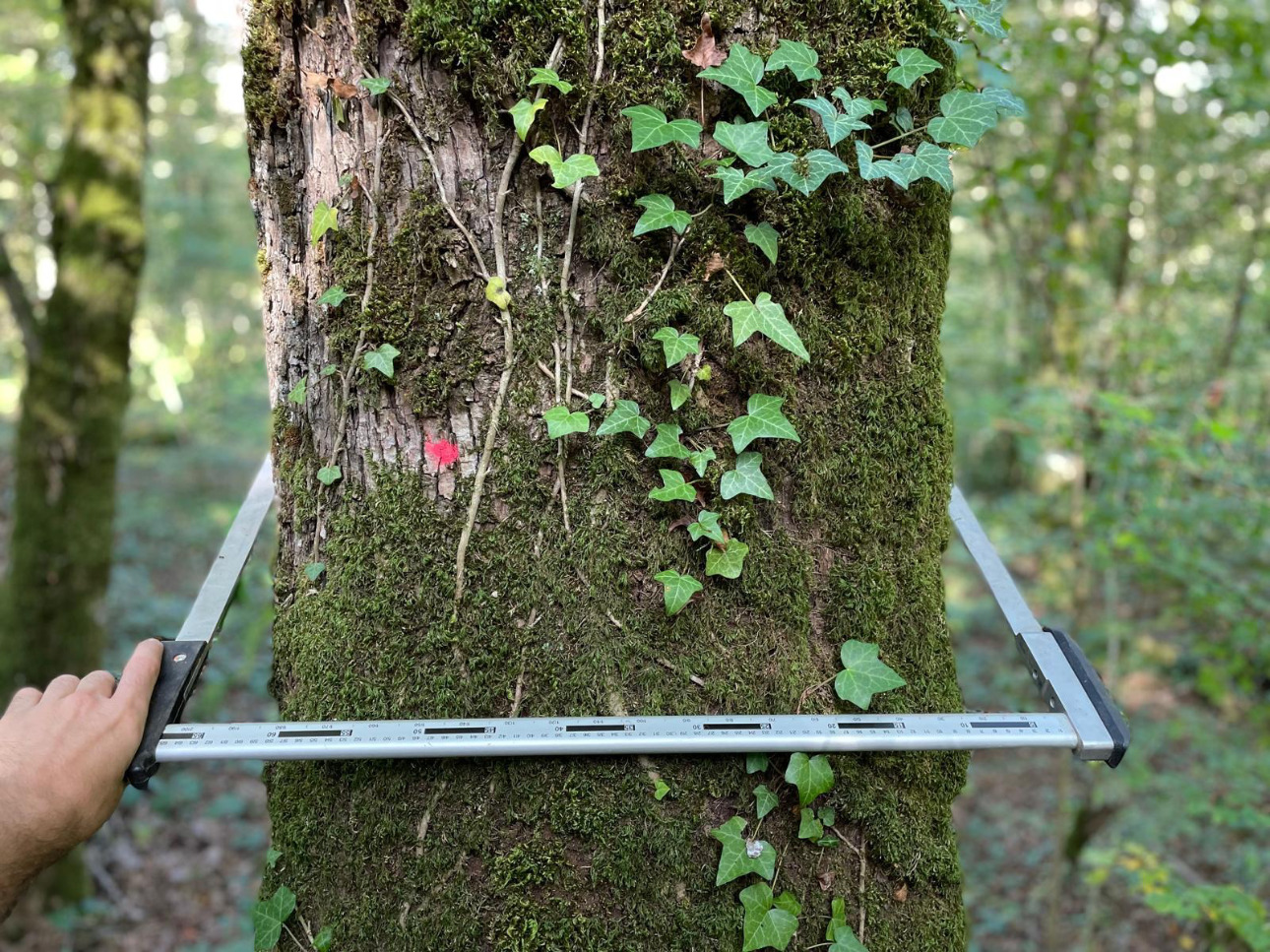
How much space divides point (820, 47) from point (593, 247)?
0.55 meters

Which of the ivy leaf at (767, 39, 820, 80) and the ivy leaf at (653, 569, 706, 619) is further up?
the ivy leaf at (767, 39, 820, 80)

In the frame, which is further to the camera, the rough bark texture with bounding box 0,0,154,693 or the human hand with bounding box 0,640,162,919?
the rough bark texture with bounding box 0,0,154,693

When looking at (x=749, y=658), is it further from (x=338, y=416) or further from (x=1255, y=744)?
(x=1255, y=744)

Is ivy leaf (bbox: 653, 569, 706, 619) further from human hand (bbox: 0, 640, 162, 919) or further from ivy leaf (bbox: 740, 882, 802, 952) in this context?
human hand (bbox: 0, 640, 162, 919)

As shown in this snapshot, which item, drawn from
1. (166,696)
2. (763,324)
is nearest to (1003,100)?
(763,324)

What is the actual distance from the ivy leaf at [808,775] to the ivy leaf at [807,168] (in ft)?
3.27

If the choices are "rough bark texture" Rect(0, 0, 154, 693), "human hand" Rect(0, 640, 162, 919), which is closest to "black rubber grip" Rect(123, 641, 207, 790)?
"human hand" Rect(0, 640, 162, 919)

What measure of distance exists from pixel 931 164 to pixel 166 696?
172cm

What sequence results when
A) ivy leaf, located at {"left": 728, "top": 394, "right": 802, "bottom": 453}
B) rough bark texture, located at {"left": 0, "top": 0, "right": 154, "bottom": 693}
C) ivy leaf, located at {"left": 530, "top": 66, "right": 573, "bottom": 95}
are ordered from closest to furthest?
ivy leaf, located at {"left": 530, "top": 66, "right": 573, "bottom": 95} → ivy leaf, located at {"left": 728, "top": 394, "right": 802, "bottom": 453} → rough bark texture, located at {"left": 0, "top": 0, "right": 154, "bottom": 693}

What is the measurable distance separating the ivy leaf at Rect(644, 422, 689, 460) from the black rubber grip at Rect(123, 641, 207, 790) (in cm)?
94

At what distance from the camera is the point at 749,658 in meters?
1.50

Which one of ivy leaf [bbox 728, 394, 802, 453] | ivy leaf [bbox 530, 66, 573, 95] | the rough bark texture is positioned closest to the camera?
ivy leaf [bbox 530, 66, 573, 95]

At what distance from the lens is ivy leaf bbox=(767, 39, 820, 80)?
142 centimetres

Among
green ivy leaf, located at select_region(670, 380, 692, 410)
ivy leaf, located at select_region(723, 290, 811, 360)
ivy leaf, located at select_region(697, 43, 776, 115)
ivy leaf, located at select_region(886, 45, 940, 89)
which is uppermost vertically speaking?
ivy leaf, located at select_region(886, 45, 940, 89)
